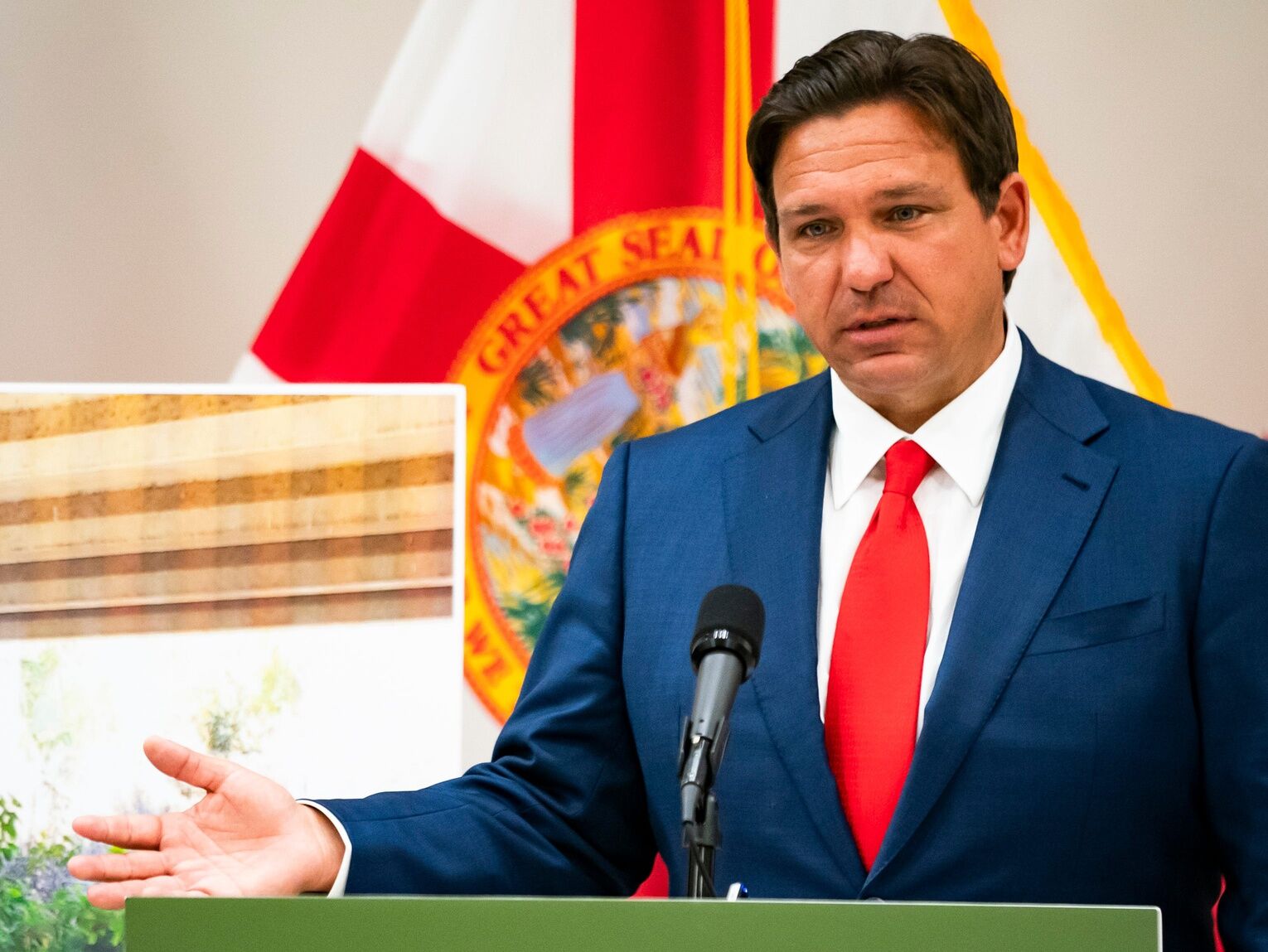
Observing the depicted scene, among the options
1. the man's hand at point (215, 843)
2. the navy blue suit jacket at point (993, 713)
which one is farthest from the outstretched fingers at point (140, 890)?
the navy blue suit jacket at point (993, 713)

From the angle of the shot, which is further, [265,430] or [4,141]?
[4,141]

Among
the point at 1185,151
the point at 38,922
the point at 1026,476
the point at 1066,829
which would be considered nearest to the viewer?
the point at 1066,829

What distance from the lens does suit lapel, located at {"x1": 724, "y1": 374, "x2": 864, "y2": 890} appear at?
5.69ft

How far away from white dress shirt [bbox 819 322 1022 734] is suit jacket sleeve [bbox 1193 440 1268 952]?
29cm

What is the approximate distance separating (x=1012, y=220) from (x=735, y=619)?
0.91 meters

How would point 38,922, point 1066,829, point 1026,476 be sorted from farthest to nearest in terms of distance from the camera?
point 38,922 → point 1026,476 → point 1066,829

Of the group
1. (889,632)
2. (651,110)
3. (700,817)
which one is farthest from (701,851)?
(651,110)

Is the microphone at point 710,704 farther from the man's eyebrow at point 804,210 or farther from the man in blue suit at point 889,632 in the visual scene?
the man's eyebrow at point 804,210

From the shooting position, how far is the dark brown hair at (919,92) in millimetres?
1848

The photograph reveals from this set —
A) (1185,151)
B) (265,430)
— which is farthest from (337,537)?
(1185,151)

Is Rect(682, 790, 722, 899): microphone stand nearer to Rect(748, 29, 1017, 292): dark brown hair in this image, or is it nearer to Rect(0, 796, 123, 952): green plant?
Rect(748, 29, 1017, 292): dark brown hair

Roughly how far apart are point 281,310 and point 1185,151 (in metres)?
1.69

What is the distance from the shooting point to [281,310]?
8.98 ft

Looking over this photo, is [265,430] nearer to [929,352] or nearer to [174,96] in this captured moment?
[174,96]
